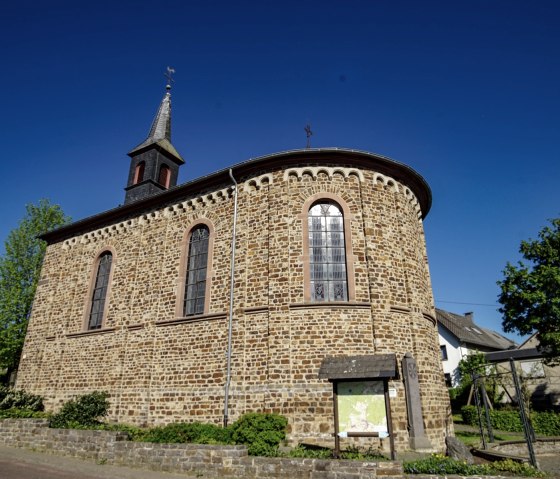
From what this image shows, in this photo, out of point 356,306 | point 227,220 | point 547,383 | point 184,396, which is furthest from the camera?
point 547,383

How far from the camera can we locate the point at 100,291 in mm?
18281

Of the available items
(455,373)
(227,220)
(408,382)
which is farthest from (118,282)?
(455,373)

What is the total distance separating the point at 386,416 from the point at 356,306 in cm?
413

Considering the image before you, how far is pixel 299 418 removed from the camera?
11.5 m

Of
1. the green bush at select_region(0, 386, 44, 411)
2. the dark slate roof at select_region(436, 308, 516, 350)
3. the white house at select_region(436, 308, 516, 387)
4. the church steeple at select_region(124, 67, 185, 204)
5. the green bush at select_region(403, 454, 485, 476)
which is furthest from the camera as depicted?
the dark slate roof at select_region(436, 308, 516, 350)

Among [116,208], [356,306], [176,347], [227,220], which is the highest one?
[116,208]

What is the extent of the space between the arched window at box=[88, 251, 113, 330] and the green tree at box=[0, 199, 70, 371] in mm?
5728

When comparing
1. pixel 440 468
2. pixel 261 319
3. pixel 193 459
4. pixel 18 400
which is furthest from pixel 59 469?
pixel 440 468

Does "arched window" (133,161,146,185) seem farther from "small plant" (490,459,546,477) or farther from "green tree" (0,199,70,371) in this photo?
"small plant" (490,459,546,477)

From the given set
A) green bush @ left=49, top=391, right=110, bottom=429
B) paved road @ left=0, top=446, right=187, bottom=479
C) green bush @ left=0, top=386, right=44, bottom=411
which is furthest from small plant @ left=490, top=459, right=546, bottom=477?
green bush @ left=0, top=386, right=44, bottom=411

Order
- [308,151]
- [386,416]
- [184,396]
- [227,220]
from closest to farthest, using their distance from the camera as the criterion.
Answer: [386,416] → [184,396] → [308,151] → [227,220]

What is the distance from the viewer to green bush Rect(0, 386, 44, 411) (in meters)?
15.4

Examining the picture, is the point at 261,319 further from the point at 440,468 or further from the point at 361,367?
the point at 440,468

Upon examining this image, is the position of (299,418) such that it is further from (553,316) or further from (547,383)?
(547,383)
